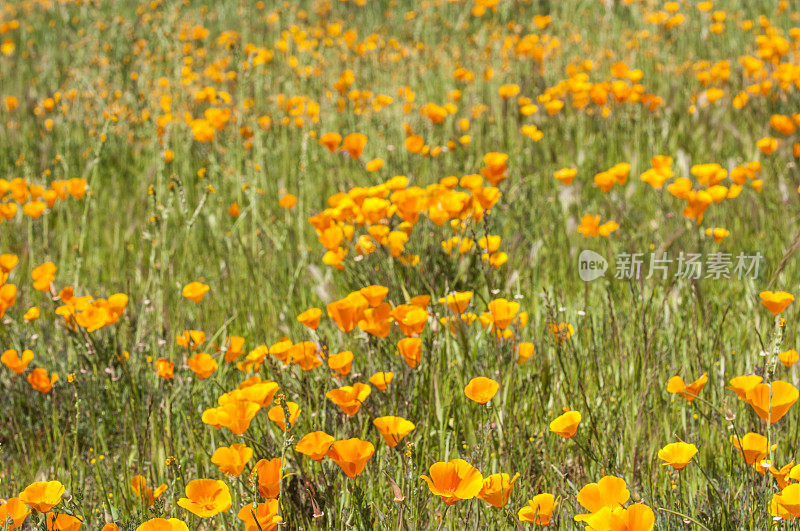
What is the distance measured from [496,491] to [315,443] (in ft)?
1.09

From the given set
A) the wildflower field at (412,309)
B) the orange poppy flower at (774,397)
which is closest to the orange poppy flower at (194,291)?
the wildflower field at (412,309)

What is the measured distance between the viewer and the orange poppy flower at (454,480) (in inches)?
48.3

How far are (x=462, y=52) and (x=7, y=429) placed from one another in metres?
4.92

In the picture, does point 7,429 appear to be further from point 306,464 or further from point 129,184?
point 129,184

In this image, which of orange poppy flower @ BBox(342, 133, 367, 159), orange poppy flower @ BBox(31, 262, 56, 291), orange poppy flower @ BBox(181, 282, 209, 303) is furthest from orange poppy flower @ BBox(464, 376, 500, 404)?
orange poppy flower @ BBox(342, 133, 367, 159)

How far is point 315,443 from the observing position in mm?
1348

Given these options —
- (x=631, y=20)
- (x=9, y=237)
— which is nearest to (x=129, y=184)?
(x=9, y=237)

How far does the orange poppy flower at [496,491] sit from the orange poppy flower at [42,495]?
73cm

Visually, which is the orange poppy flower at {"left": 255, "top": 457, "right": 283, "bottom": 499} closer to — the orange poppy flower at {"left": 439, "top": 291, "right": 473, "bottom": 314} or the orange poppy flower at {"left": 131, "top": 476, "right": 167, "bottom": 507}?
the orange poppy flower at {"left": 131, "top": 476, "right": 167, "bottom": 507}

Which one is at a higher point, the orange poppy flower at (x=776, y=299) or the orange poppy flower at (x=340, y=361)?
the orange poppy flower at (x=776, y=299)

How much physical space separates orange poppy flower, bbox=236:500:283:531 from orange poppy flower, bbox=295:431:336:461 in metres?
0.10

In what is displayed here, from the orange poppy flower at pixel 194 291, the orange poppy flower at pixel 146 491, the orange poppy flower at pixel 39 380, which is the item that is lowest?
the orange poppy flower at pixel 146 491

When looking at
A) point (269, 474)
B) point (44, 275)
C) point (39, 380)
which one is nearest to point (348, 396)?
point (269, 474)

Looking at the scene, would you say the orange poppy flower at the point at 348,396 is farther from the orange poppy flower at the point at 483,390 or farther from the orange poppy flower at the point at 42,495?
the orange poppy flower at the point at 42,495
